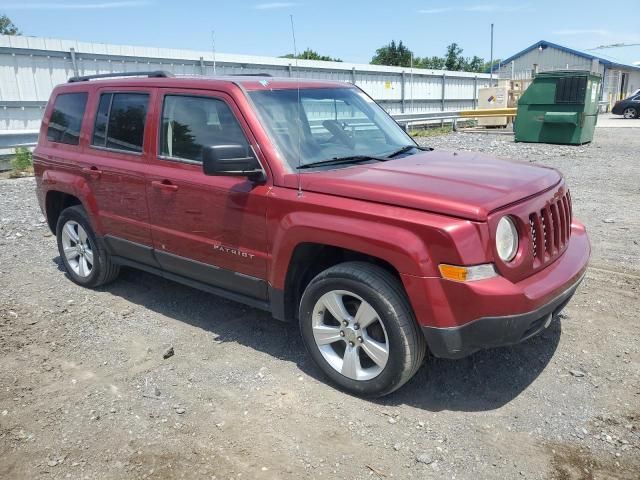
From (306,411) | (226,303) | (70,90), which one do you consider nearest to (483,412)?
(306,411)

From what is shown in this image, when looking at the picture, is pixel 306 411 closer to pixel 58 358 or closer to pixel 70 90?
pixel 58 358

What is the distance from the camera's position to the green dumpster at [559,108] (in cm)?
1526

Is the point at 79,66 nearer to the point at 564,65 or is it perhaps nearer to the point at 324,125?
the point at 324,125

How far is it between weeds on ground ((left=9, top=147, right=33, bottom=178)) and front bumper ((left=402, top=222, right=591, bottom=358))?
Answer: 35.5 feet

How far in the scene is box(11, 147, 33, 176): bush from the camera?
445 inches

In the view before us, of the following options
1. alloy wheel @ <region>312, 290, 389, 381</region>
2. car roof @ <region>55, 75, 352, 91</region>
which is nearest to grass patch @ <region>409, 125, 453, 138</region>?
car roof @ <region>55, 75, 352, 91</region>

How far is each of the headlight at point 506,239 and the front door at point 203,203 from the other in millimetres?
1514

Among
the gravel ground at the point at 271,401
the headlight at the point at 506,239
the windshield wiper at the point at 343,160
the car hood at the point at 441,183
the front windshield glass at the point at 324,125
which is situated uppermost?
the front windshield glass at the point at 324,125

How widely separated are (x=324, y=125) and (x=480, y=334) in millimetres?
1973

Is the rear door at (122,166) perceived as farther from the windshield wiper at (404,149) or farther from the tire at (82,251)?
the windshield wiper at (404,149)

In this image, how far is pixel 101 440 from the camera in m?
3.11

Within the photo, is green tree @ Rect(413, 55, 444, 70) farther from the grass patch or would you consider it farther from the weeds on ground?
the weeds on ground

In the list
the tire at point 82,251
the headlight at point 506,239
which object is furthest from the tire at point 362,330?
the tire at point 82,251

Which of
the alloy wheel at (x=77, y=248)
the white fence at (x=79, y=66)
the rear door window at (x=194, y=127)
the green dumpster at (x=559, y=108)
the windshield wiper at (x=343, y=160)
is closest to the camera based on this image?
the windshield wiper at (x=343, y=160)
